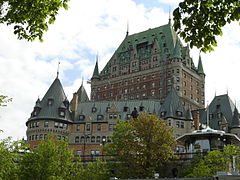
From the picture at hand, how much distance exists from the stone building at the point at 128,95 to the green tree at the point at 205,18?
64.6 m

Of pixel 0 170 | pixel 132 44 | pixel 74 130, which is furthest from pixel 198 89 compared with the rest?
pixel 0 170

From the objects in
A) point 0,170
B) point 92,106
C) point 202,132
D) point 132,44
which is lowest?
point 0,170

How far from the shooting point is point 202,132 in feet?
174

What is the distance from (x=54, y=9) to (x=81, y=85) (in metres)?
101

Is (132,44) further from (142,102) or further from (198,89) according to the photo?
(142,102)

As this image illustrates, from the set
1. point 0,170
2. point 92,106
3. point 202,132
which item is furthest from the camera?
point 92,106

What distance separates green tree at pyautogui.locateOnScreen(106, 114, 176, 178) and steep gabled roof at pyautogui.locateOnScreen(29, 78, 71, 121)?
28171 mm

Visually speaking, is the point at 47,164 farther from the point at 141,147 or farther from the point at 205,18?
the point at 205,18

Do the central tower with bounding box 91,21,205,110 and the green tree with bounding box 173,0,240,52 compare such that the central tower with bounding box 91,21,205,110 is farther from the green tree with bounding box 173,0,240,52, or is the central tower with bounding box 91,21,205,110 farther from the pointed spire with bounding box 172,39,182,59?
the green tree with bounding box 173,0,240,52

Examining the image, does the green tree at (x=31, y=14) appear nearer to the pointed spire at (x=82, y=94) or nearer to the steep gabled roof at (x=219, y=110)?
the steep gabled roof at (x=219, y=110)

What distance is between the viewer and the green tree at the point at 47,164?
1826 inches

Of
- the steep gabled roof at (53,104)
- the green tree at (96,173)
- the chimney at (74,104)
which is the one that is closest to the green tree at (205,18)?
the green tree at (96,173)

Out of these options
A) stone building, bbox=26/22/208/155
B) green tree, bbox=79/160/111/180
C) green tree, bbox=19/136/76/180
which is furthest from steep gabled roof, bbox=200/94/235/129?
green tree, bbox=19/136/76/180

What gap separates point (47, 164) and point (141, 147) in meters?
13.4
